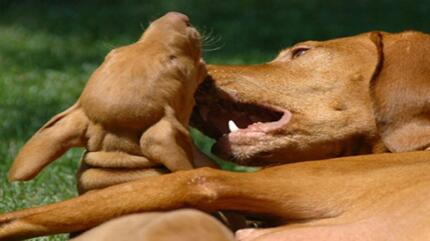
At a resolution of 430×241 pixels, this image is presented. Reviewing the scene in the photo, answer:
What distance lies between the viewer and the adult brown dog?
4641 millimetres

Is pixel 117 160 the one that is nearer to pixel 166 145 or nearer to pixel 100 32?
pixel 166 145

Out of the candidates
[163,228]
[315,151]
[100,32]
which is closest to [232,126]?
[315,151]

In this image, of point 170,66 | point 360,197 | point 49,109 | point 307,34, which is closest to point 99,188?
point 170,66

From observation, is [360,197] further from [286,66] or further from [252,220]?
[286,66]

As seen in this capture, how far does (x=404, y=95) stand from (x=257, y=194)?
1040 mm

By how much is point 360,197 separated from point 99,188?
3.10 feet

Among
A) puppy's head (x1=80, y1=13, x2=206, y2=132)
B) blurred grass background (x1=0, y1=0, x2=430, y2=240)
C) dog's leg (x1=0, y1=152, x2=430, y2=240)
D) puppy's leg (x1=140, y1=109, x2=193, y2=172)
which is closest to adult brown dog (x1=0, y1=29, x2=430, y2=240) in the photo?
dog's leg (x1=0, y1=152, x2=430, y2=240)

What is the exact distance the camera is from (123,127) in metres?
4.86

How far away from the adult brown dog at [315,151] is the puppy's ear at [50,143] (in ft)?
0.67

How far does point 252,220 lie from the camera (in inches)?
195

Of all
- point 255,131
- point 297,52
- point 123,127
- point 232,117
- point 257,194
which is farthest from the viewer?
point 297,52

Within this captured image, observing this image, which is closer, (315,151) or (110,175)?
(110,175)

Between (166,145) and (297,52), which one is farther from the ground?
(166,145)

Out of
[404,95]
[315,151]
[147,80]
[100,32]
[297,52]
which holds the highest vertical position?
[147,80]
